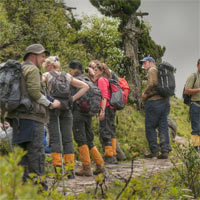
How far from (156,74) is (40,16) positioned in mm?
10761

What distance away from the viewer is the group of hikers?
3980 mm

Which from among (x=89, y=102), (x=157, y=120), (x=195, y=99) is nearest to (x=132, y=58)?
(x=157, y=120)

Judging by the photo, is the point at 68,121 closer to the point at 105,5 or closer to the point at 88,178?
the point at 88,178

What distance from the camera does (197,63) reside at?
7.50m

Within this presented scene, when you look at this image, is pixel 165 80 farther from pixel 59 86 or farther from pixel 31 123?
pixel 31 123

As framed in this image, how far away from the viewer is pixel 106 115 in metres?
7.20

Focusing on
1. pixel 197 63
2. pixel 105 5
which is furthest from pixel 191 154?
pixel 105 5

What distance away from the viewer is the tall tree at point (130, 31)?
19.3m

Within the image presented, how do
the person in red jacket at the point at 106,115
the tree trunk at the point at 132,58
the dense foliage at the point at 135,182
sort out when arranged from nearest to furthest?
the dense foliage at the point at 135,182 → the person in red jacket at the point at 106,115 → the tree trunk at the point at 132,58

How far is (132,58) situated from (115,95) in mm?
13609

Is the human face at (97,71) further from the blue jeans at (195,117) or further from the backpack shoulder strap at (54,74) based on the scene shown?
the blue jeans at (195,117)

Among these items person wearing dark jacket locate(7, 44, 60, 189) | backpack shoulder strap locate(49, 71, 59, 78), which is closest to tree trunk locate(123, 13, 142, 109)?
backpack shoulder strap locate(49, 71, 59, 78)

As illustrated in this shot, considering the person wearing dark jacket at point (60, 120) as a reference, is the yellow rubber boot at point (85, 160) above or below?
below

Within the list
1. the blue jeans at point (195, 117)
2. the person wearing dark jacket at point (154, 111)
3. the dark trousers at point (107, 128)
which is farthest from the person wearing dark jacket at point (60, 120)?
the blue jeans at point (195, 117)
